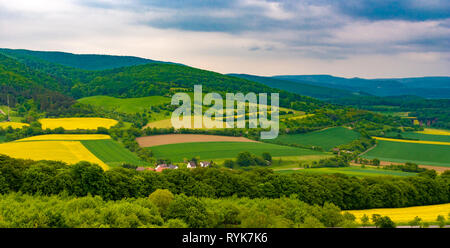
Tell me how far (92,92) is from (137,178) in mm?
135699

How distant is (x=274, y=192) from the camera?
39.9 meters

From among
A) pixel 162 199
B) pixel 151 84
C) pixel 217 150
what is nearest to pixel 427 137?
pixel 217 150

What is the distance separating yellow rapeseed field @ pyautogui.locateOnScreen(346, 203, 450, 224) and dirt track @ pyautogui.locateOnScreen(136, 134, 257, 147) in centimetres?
4593

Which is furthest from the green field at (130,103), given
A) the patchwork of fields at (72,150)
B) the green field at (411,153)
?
the green field at (411,153)

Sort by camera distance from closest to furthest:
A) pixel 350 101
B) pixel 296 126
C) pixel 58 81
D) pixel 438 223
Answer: pixel 438 223
pixel 296 126
pixel 58 81
pixel 350 101

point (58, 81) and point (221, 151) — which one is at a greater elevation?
point (58, 81)

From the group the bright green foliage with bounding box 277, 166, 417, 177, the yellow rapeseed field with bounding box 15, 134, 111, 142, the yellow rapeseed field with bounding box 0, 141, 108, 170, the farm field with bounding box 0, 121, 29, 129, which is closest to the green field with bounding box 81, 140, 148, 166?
the yellow rapeseed field with bounding box 0, 141, 108, 170

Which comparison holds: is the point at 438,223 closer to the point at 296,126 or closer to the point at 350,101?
the point at 296,126

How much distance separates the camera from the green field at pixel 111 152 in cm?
6425

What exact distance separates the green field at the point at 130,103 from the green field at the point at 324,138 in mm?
46942

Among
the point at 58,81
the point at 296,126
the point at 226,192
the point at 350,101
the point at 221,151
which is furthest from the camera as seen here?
the point at 350,101

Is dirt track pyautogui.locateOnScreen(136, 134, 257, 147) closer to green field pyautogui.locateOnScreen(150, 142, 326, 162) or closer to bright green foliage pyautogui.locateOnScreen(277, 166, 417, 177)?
green field pyautogui.locateOnScreen(150, 142, 326, 162)

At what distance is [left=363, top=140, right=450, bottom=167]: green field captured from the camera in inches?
2896
